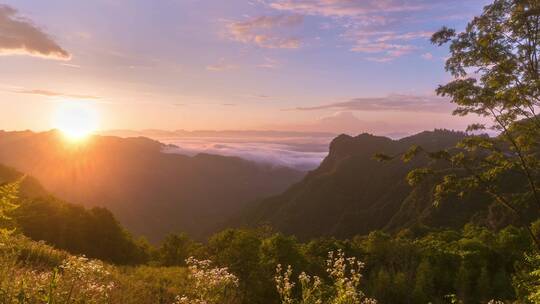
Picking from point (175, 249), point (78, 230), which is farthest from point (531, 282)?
point (175, 249)

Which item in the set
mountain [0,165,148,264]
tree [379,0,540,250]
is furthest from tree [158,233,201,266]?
tree [379,0,540,250]

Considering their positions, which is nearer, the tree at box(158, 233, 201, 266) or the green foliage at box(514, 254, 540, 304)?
the green foliage at box(514, 254, 540, 304)

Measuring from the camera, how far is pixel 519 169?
1911cm

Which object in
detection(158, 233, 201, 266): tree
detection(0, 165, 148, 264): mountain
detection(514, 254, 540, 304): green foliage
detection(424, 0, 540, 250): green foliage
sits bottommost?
detection(158, 233, 201, 266): tree

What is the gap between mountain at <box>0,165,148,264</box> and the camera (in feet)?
165

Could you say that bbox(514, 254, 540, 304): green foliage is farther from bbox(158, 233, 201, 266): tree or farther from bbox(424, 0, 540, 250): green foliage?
bbox(158, 233, 201, 266): tree

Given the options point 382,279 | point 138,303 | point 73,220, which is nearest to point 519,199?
point 138,303

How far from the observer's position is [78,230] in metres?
54.2

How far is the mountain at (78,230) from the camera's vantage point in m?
50.2

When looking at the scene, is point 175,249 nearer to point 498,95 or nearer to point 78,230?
point 78,230

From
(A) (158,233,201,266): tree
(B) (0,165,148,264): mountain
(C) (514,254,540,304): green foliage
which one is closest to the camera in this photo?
(C) (514,254,540,304): green foliage

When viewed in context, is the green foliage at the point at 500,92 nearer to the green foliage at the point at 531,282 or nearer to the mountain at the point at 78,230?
the green foliage at the point at 531,282

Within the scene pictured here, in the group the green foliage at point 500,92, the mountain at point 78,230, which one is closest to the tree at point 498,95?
the green foliage at point 500,92

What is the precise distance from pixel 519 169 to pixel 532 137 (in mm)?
1705
